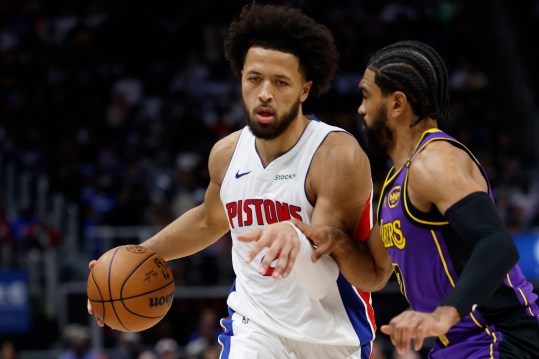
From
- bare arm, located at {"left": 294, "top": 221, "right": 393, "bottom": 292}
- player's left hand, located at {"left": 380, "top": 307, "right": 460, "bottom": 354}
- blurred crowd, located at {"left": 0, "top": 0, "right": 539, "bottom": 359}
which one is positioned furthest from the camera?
blurred crowd, located at {"left": 0, "top": 0, "right": 539, "bottom": 359}

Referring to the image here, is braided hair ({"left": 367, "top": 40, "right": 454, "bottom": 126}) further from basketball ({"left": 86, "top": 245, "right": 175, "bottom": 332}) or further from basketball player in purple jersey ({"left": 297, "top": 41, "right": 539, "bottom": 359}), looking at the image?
basketball ({"left": 86, "top": 245, "right": 175, "bottom": 332})

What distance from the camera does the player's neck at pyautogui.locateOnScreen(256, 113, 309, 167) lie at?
5.20 m

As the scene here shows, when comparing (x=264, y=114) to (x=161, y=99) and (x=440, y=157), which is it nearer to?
(x=440, y=157)

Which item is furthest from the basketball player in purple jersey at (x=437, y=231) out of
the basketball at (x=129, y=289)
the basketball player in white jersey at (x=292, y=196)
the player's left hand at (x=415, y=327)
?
the basketball at (x=129, y=289)

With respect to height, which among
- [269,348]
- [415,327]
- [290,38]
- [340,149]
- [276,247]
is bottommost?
[269,348]

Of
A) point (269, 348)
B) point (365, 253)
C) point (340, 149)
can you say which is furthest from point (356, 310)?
point (340, 149)

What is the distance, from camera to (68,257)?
13.0 metres

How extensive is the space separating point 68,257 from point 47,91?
4669 mm

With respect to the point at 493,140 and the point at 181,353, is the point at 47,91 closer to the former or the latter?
the point at 181,353

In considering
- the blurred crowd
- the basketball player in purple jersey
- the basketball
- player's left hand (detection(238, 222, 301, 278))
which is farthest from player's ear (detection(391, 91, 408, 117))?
the blurred crowd

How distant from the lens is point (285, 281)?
5.05m

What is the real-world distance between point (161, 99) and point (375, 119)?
12.8 meters

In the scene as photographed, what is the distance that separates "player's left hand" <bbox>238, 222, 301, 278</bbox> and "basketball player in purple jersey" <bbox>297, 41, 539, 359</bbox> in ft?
1.21

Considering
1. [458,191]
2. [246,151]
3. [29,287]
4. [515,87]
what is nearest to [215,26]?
[515,87]
